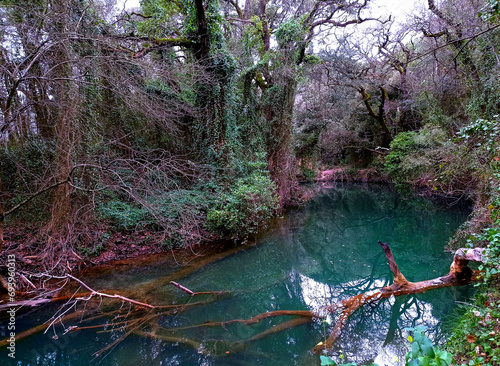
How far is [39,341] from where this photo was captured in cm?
401

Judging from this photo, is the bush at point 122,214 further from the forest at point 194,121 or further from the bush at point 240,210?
the bush at point 240,210

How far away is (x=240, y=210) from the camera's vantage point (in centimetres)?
775

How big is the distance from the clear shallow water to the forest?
37.7 inches

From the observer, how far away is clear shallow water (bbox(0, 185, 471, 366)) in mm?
3676

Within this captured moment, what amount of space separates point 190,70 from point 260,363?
7.82m

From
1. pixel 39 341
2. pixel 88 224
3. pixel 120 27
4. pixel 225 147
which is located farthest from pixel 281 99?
pixel 39 341

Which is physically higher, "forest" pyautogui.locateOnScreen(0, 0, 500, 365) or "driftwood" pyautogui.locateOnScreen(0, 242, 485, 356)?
"forest" pyautogui.locateOnScreen(0, 0, 500, 365)

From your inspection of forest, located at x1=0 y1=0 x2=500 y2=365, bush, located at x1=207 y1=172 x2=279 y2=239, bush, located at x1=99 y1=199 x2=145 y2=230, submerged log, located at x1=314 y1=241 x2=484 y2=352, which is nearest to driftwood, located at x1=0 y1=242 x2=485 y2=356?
submerged log, located at x1=314 y1=241 x2=484 y2=352

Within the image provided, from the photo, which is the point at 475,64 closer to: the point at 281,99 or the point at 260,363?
the point at 281,99

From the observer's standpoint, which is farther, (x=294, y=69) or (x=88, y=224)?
(x=294, y=69)

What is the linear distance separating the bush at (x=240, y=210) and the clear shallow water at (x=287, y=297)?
0.74 m

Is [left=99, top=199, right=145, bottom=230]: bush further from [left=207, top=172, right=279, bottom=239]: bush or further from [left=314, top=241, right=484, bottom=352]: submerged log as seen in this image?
[left=314, top=241, right=484, bottom=352]: submerged log

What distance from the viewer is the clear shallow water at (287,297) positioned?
3676 mm

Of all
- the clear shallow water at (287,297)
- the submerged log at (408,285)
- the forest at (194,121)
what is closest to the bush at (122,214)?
the forest at (194,121)
